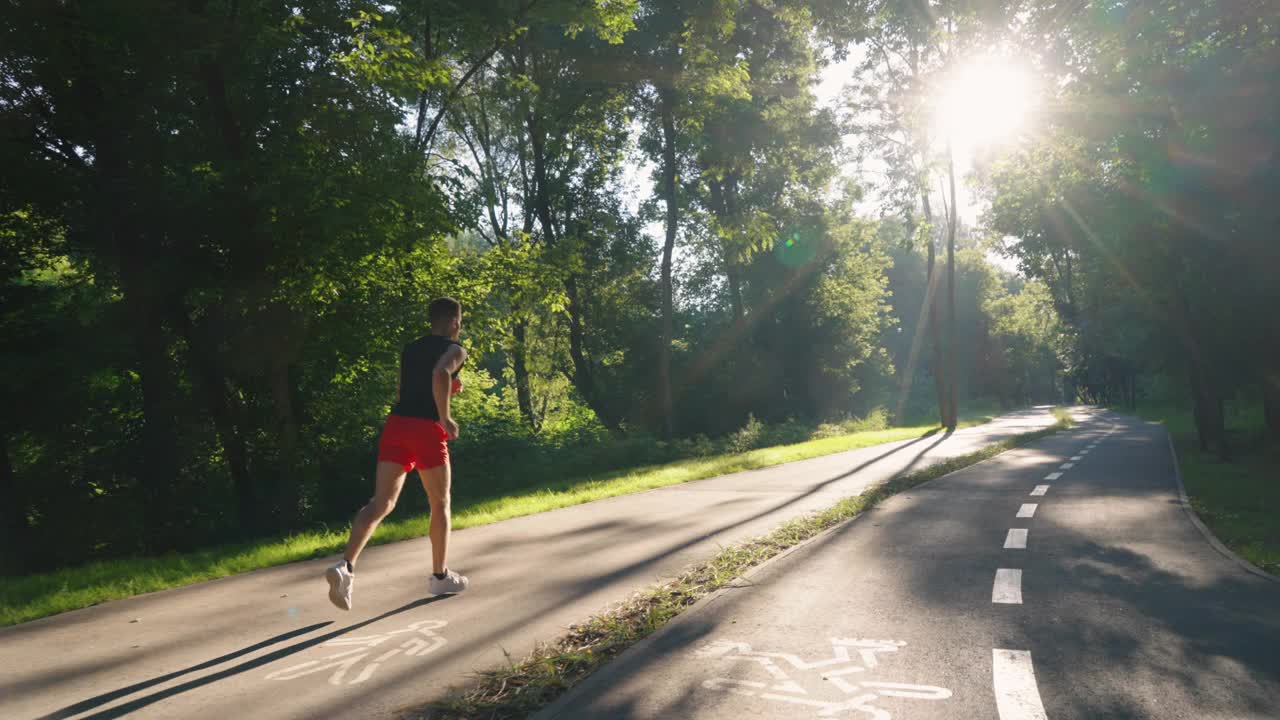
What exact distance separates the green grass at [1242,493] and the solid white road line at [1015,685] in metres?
3.28

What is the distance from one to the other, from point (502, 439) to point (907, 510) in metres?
10.2

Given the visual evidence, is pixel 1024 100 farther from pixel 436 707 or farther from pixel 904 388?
pixel 904 388

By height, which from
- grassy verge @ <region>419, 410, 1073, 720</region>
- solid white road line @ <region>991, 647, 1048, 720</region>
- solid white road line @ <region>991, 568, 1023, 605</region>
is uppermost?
grassy verge @ <region>419, 410, 1073, 720</region>

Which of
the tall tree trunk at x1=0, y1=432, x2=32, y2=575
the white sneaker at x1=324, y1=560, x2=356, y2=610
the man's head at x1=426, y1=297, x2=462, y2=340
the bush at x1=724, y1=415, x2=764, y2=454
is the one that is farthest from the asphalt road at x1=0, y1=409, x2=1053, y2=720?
the bush at x1=724, y1=415, x2=764, y2=454

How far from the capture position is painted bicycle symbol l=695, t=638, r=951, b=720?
3318 mm

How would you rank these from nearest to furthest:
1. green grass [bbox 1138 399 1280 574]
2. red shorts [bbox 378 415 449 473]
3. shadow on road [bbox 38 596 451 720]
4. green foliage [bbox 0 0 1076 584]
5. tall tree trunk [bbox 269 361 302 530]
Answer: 1. shadow on road [bbox 38 596 451 720]
2. red shorts [bbox 378 415 449 473]
3. green grass [bbox 1138 399 1280 574]
4. green foliage [bbox 0 0 1076 584]
5. tall tree trunk [bbox 269 361 302 530]

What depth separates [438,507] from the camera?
5285 mm

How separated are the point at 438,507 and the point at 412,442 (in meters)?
0.54

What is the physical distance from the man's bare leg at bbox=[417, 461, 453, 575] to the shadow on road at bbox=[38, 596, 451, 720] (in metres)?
0.49

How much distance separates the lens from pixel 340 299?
11.5 m

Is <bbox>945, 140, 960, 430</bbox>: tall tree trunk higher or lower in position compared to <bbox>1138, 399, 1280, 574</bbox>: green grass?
higher

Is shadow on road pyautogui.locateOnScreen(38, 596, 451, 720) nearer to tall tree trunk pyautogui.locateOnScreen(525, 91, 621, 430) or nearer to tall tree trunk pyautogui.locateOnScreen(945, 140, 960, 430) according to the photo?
tall tree trunk pyautogui.locateOnScreen(525, 91, 621, 430)

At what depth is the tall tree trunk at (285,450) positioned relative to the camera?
1153cm

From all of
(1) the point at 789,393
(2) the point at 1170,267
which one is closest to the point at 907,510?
(2) the point at 1170,267
